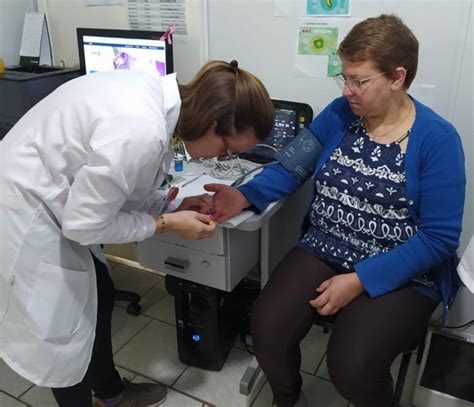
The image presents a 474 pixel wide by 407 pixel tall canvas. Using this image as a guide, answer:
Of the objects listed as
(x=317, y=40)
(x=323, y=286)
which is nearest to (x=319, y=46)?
(x=317, y=40)

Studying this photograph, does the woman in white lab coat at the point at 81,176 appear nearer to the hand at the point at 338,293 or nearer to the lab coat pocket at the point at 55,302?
the lab coat pocket at the point at 55,302

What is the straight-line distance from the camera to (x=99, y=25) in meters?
2.19

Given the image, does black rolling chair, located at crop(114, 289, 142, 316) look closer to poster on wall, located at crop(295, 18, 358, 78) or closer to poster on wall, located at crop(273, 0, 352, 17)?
poster on wall, located at crop(295, 18, 358, 78)

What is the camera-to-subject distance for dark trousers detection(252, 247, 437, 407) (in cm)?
121

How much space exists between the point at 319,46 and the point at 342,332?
1051 millimetres

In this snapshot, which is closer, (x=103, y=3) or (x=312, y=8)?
(x=312, y=8)

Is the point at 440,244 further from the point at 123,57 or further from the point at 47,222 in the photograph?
the point at 123,57

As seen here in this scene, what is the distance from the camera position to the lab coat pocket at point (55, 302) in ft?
3.59

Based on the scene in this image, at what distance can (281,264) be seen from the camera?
148 cm

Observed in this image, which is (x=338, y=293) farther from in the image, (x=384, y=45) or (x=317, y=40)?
(x=317, y=40)

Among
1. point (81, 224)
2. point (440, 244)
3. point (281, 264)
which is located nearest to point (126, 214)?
point (81, 224)

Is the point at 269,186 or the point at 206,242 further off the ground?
the point at 269,186

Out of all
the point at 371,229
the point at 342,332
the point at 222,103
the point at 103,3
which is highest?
the point at 103,3

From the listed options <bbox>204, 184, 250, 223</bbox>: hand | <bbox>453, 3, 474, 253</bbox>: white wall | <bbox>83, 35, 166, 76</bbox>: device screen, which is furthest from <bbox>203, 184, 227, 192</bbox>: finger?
<bbox>453, 3, 474, 253</bbox>: white wall
